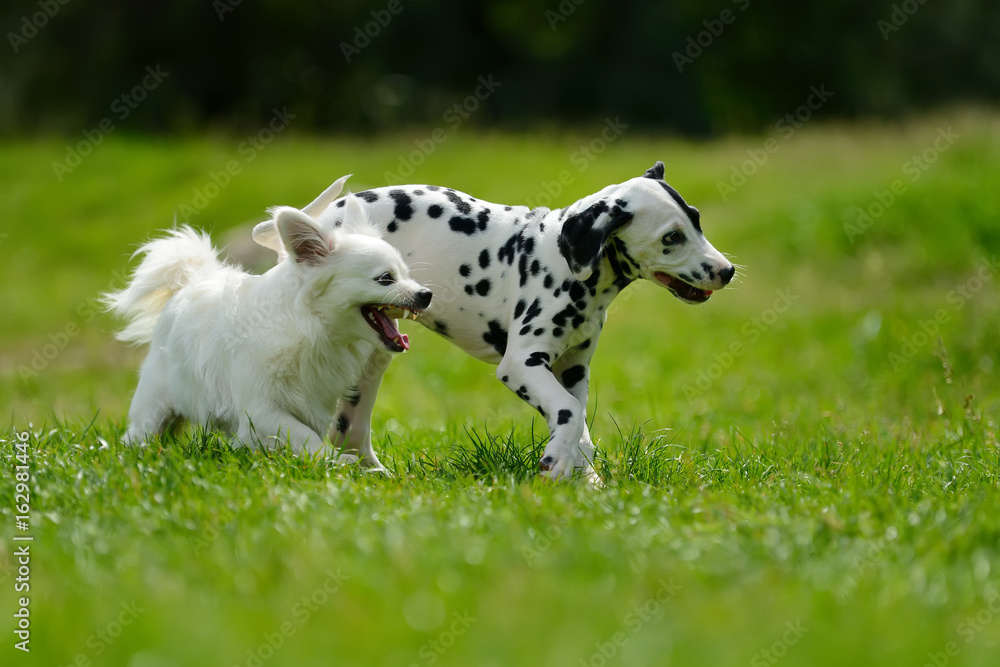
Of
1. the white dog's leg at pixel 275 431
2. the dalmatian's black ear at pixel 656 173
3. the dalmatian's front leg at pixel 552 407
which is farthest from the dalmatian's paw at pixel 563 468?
the dalmatian's black ear at pixel 656 173

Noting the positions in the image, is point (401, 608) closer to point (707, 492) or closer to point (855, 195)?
point (707, 492)

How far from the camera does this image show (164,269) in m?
6.20

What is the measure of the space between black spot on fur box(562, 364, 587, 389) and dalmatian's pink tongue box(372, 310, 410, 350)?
91cm

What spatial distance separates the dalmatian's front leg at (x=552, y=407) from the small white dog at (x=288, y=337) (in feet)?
1.87

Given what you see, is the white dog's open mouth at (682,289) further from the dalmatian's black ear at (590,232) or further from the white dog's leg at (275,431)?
the white dog's leg at (275,431)

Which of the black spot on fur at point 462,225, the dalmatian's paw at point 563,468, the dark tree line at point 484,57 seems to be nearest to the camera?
the dalmatian's paw at point 563,468

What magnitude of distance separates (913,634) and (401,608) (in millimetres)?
1564

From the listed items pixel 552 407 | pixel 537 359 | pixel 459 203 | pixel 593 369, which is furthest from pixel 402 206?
pixel 593 369

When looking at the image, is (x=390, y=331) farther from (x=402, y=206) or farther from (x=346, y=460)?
(x=402, y=206)

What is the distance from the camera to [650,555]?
12.6 ft

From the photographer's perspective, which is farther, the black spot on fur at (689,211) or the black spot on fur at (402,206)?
the black spot on fur at (402,206)

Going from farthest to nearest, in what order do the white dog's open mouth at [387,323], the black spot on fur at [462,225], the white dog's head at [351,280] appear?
the black spot on fur at [462,225] → the white dog's open mouth at [387,323] → the white dog's head at [351,280]

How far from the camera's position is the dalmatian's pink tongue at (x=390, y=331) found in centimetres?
541

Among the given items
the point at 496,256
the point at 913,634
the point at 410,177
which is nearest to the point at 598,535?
the point at 913,634
